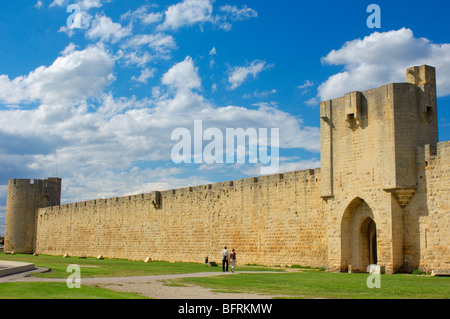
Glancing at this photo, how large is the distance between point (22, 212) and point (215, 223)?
84.7ft

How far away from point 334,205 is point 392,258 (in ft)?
10.3

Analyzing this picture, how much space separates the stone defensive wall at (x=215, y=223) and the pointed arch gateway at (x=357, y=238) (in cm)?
105

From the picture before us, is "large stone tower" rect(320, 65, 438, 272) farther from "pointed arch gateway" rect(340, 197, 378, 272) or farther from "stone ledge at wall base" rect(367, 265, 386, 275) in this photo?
"stone ledge at wall base" rect(367, 265, 386, 275)

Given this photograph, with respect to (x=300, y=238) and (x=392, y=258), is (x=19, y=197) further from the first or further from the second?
(x=392, y=258)

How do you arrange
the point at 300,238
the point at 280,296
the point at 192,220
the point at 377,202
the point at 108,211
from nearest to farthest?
the point at 280,296
the point at 377,202
the point at 300,238
the point at 192,220
the point at 108,211

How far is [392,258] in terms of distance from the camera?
16.6 metres

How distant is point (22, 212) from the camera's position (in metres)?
44.8

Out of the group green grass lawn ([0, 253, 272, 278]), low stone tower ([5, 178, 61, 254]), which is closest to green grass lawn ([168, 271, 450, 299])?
green grass lawn ([0, 253, 272, 278])

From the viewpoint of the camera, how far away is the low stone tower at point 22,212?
44.8 metres

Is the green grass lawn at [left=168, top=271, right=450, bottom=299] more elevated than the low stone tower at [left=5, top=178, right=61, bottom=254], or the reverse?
the low stone tower at [left=5, top=178, right=61, bottom=254]

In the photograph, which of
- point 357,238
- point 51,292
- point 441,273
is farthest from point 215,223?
point 51,292

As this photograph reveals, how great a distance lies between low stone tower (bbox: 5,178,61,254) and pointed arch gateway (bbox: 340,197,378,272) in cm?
3356

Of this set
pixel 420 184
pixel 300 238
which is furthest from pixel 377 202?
pixel 300 238

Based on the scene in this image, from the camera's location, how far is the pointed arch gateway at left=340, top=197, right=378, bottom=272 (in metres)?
18.5
